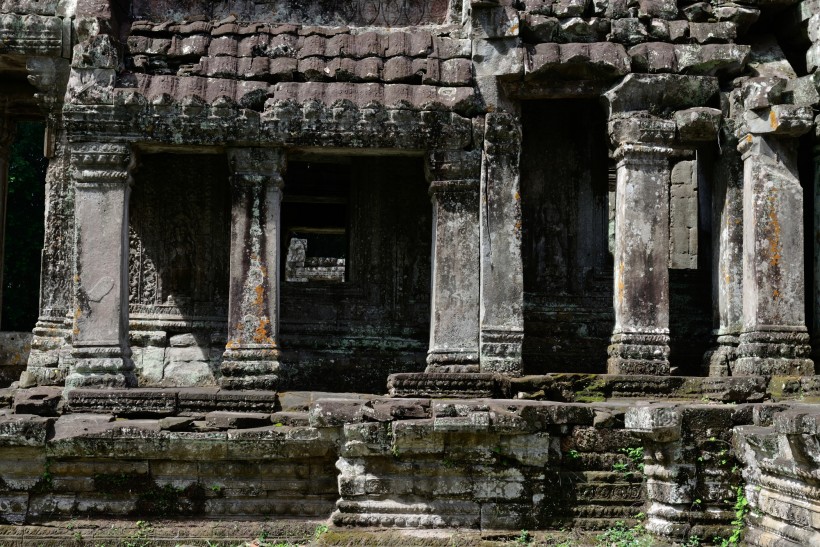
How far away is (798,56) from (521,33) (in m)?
3.23

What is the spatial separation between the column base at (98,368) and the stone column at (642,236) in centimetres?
475

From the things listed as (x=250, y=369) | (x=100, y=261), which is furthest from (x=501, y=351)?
(x=100, y=261)

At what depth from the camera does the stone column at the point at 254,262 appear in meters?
9.69

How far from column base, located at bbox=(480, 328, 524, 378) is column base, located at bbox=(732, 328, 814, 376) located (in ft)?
7.19

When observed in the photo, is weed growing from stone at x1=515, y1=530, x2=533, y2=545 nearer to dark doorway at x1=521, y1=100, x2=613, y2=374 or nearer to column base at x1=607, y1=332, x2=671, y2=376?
column base at x1=607, y1=332, x2=671, y2=376

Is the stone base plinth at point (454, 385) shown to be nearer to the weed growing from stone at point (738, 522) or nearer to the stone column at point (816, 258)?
the weed growing from stone at point (738, 522)

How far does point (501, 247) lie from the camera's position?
9953 millimetres

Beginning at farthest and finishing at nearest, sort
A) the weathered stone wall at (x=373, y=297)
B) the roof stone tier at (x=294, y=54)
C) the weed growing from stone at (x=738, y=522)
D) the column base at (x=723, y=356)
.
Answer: the weathered stone wall at (x=373, y=297) → the column base at (x=723, y=356) → the roof stone tier at (x=294, y=54) → the weed growing from stone at (x=738, y=522)

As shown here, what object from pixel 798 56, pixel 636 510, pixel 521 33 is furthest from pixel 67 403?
pixel 798 56

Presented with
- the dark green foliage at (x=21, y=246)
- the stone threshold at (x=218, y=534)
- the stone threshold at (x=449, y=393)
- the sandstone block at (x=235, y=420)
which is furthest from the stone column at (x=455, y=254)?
the dark green foliage at (x=21, y=246)

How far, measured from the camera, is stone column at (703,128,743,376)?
10.3 m

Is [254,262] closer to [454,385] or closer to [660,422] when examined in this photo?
[454,385]

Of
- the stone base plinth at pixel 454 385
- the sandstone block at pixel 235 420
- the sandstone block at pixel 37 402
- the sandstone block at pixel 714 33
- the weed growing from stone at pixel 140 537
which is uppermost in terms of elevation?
the sandstone block at pixel 714 33

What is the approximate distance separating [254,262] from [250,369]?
3.46 ft
